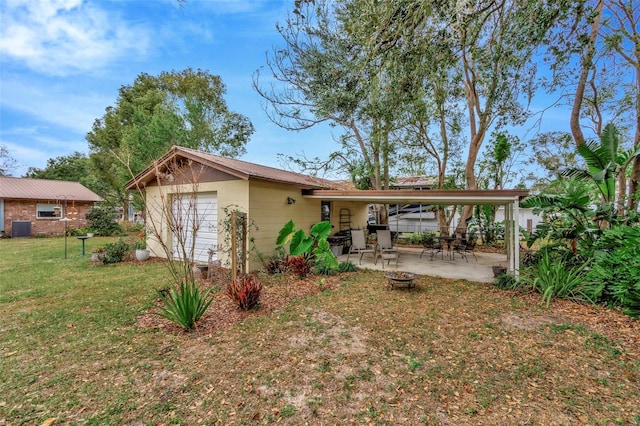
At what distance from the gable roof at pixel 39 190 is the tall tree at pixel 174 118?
2.17 meters

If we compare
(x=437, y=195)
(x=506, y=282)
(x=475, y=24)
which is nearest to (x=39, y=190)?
(x=437, y=195)

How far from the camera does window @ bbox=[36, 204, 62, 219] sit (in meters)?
17.9

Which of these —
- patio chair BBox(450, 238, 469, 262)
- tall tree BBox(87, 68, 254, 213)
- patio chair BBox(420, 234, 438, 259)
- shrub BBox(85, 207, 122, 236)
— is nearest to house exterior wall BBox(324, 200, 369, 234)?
patio chair BBox(420, 234, 438, 259)

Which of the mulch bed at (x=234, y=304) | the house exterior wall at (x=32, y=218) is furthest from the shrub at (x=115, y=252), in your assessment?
the house exterior wall at (x=32, y=218)

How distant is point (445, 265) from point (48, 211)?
23651 mm

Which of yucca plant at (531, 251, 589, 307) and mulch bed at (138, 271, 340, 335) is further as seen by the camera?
yucca plant at (531, 251, 589, 307)

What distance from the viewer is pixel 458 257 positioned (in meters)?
10.8

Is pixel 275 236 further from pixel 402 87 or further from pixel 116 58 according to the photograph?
pixel 116 58

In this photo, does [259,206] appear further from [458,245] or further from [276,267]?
[458,245]

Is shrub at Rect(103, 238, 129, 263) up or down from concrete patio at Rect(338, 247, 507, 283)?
up

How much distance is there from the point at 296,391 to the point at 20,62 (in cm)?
1217

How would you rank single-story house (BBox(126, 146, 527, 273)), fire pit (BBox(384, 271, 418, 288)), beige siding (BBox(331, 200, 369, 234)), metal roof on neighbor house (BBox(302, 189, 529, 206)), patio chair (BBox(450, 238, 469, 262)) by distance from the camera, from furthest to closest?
beige siding (BBox(331, 200, 369, 234)) < patio chair (BBox(450, 238, 469, 262)) < single-story house (BBox(126, 146, 527, 273)) < metal roof on neighbor house (BBox(302, 189, 529, 206)) < fire pit (BBox(384, 271, 418, 288))

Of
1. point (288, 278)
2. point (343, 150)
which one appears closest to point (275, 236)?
point (288, 278)

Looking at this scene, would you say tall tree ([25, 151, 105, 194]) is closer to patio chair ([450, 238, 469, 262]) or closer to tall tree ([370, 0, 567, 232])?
patio chair ([450, 238, 469, 262])
